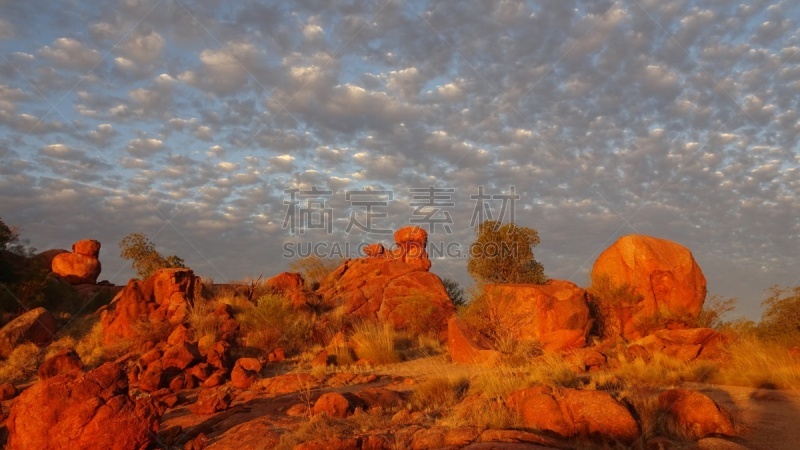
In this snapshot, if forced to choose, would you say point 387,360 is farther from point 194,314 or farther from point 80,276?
point 80,276

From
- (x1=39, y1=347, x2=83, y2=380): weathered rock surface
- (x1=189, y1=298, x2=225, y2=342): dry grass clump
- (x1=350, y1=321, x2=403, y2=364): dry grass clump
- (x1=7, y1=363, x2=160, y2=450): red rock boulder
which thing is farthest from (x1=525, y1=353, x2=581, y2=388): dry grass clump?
(x1=189, y1=298, x2=225, y2=342): dry grass clump

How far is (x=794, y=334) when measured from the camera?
15438mm

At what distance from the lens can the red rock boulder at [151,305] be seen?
2047 centimetres

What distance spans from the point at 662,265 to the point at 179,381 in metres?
17.3

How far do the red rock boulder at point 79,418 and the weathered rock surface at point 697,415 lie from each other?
7.98m

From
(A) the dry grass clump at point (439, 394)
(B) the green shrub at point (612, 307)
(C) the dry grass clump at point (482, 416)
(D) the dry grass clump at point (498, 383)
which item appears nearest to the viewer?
(C) the dry grass clump at point (482, 416)

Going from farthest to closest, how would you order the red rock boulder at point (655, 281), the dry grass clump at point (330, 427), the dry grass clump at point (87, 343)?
the red rock boulder at point (655, 281) → the dry grass clump at point (87, 343) → the dry grass clump at point (330, 427)

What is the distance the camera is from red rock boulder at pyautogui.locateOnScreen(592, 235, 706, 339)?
2092 centimetres

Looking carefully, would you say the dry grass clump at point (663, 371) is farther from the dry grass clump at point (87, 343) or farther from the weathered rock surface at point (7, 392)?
the dry grass clump at point (87, 343)

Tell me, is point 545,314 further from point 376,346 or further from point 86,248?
point 86,248

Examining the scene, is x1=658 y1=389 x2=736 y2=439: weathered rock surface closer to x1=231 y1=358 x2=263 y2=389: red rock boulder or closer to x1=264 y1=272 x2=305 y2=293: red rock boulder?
x1=231 y1=358 x2=263 y2=389: red rock boulder

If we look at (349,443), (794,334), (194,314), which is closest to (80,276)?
(194,314)

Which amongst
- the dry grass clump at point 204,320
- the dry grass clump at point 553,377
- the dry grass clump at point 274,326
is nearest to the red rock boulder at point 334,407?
the dry grass clump at point 553,377

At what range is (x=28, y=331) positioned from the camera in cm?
2027
